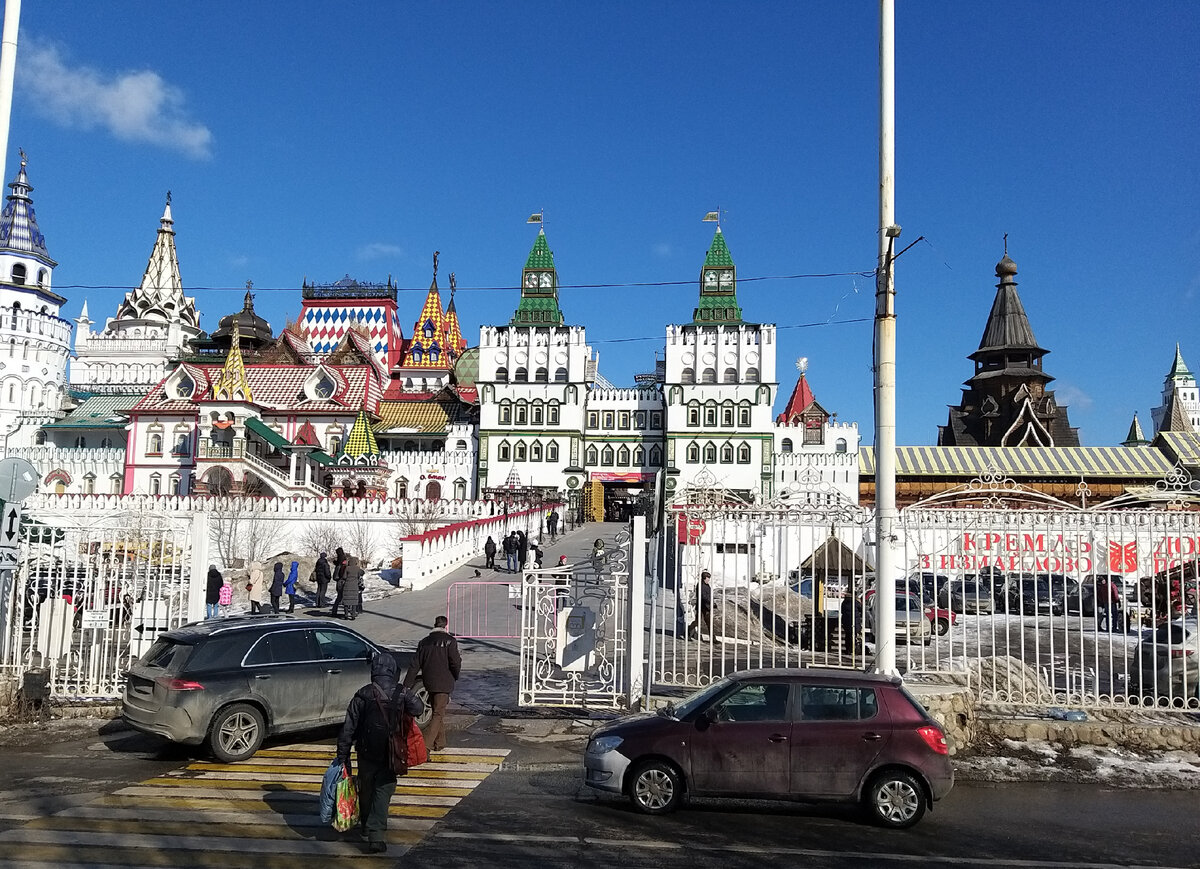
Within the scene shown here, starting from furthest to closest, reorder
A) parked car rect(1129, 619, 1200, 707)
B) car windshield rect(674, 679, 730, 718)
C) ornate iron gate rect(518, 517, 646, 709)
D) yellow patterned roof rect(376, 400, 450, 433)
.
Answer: yellow patterned roof rect(376, 400, 450, 433) → ornate iron gate rect(518, 517, 646, 709) → parked car rect(1129, 619, 1200, 707) → car windshield rect(674, 679, 730, 718)

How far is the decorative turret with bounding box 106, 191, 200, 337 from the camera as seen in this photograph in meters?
77.3

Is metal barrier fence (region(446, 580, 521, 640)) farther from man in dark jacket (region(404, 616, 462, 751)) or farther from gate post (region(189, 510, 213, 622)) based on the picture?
man in dark jacket (region(404, 616, 462, 751))

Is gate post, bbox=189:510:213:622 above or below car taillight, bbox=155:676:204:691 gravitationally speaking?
above

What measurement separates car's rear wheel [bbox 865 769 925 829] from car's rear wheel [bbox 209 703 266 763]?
6.46 meters

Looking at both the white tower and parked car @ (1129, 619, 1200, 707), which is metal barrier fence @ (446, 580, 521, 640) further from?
the white tower

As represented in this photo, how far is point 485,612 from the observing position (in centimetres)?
2252

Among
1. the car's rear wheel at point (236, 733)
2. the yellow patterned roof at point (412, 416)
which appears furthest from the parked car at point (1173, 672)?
the yellow patterned roof at point (412, 416)

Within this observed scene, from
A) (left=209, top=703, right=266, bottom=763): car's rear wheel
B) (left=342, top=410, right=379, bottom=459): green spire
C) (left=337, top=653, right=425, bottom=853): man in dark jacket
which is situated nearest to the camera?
(left=337, top=653, right=425, bottom=853): man in dark jacket

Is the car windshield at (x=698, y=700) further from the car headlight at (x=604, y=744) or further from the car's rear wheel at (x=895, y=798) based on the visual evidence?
the car's rear wheel at (x=895, y=798)

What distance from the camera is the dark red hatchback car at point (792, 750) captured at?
24.8 feet

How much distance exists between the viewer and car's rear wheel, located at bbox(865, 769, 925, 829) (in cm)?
754

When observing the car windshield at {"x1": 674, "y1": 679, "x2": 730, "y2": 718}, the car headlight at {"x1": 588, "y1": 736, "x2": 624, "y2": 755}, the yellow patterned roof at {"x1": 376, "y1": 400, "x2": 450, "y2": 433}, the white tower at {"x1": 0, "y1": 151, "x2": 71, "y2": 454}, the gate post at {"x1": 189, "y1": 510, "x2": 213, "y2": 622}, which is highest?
the white tower at {"x1": 0, "y1": 151, "x2": 71, "y2": 454}

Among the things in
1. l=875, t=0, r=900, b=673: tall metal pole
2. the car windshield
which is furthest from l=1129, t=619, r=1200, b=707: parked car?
the car windshield

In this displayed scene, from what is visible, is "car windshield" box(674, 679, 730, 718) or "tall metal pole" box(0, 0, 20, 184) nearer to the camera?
"car windshield" box(674, 679, 730, 718)
